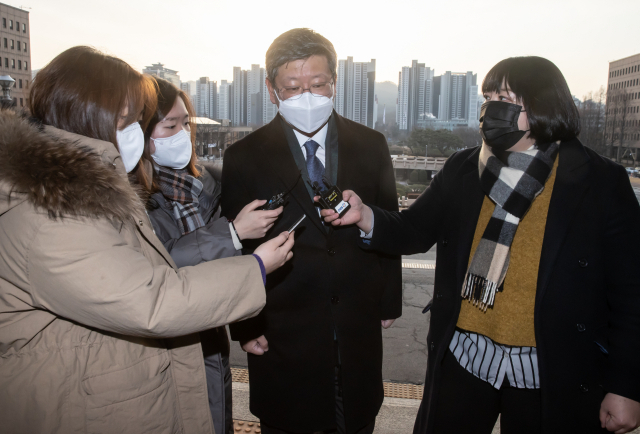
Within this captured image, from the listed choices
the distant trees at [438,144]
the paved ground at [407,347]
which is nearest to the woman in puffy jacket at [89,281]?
the paved ground at [407,347]

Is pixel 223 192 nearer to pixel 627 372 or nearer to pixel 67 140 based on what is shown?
pixel 67 140

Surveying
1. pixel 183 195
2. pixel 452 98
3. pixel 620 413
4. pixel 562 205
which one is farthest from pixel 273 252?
pixel 452 98

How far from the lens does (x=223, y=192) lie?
7.05 ft

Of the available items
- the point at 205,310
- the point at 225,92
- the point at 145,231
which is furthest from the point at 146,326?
the point at 225,92

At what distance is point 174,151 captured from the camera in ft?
6.96

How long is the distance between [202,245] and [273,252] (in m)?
0.49

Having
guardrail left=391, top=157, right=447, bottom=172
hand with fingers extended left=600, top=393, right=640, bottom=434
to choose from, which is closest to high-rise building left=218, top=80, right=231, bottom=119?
guardrail left=391, top=157, right=447, bottom=172

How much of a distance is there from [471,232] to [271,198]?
0.87 meters

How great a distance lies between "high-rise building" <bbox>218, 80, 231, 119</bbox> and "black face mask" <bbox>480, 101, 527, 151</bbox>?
62.1 meters

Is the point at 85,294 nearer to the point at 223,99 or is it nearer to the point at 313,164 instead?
the point at 313,164

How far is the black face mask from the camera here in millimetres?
1633

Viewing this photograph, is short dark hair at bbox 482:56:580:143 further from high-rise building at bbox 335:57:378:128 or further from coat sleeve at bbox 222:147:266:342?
high-rise building at bbox 335:57:378:128

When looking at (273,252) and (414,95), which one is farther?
(414,95)

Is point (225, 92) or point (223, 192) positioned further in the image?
point (225, 92)
